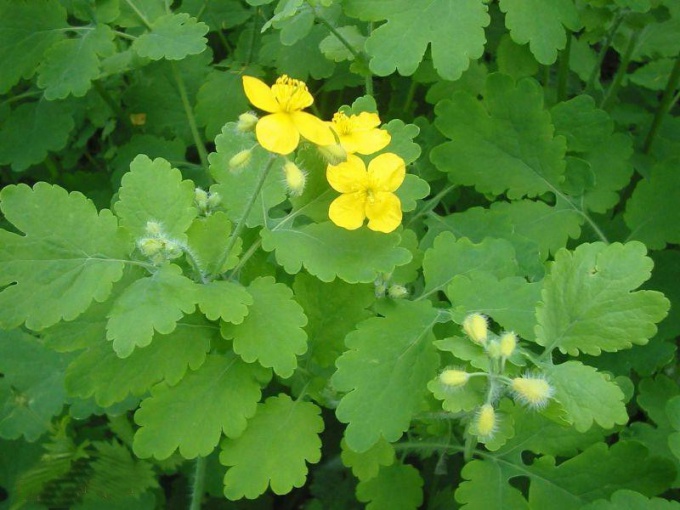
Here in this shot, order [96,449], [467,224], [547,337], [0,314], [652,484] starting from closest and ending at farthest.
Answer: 1. [0,314]
2. [547,337]
3. [652,484]
4. [467,224]
5. [96,449]

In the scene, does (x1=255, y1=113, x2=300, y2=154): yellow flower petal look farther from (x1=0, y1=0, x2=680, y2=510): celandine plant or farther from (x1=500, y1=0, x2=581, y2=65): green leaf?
(x1=500, y1=0, x2=581, y2=65): green leaf

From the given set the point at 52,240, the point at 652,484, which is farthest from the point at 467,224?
the point at 52,240

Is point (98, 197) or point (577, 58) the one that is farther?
point (577, 58)

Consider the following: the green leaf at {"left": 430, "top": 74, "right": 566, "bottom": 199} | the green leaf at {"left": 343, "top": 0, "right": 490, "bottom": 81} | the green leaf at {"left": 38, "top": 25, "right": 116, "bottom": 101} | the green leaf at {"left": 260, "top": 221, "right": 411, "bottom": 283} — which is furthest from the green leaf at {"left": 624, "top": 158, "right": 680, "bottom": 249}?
the green leaf at {"left": 38, "top": 25, "right": 116, "bottom": 101}

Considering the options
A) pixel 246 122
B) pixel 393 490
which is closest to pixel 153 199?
pixel 246 122

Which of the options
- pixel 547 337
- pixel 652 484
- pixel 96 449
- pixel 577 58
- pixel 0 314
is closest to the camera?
pixel 0 314

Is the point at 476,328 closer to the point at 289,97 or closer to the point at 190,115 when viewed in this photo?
the point at 289,97

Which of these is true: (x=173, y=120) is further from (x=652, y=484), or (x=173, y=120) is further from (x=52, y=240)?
(x=652, y=484)
